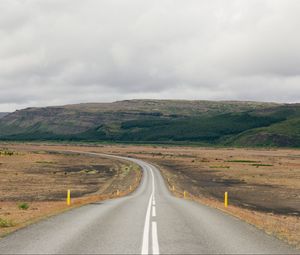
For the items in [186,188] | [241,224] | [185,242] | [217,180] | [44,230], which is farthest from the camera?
[217,180]

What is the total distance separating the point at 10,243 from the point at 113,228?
4722mm

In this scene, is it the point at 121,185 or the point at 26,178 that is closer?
the point at 121,185

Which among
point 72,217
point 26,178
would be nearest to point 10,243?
point 72,217

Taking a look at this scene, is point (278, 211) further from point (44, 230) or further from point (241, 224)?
point (44, 230)

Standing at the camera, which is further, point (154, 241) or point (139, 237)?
point (139, 237)

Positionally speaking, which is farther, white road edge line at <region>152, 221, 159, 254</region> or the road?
the road

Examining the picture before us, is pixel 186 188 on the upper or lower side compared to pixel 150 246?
lower

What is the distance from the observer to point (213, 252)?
498 inches

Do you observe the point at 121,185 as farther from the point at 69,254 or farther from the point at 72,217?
the point at 69,254

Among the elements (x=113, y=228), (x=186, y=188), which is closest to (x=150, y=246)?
(x=113, y=228)

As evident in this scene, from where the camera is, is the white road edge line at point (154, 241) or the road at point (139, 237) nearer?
the white road edge line at point (154, 241)

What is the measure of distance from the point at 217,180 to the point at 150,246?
67.0 meters

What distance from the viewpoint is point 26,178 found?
7356cm

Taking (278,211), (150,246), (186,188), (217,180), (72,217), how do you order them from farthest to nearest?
(217,180)
(186,188)
(278,211)
(72,217)
(150,246)
